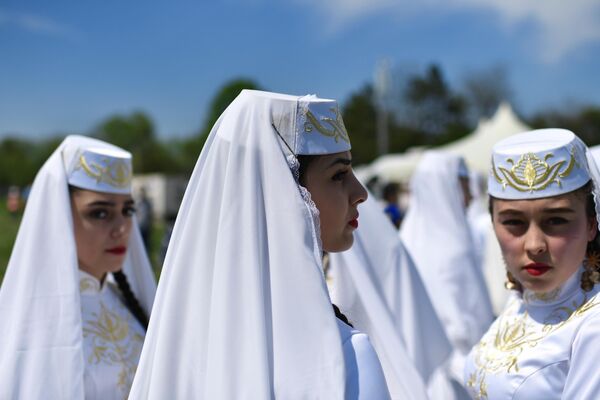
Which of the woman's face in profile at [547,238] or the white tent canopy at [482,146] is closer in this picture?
the woman's face in profile at [547,238]

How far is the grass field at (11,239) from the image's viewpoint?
626 inches

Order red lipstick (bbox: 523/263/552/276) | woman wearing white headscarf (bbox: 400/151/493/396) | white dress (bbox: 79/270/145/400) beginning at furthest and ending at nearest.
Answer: woman wearing white headscarf (bbox: 400/151/493/396), white dress (bbox: 79/270/145/400), red lipstick (bbox: 523/263/552/276)

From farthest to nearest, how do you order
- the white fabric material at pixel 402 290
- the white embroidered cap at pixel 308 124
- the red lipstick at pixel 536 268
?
the white fabric material at pixel 402 290 → the red lipstick at pixel 536 268 → the white embroidered cap at pixel 308 124

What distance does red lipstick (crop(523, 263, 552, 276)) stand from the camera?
240 centimetres

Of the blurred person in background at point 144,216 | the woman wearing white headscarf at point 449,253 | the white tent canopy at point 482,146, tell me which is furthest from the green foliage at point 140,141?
the woman wearing white headscarf at point 449,253

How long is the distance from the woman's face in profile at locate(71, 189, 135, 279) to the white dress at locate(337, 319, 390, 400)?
1982mm

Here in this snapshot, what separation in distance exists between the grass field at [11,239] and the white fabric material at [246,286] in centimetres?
981

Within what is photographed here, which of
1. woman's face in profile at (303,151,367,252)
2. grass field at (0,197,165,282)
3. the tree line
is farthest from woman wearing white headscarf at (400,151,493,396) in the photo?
the tree line

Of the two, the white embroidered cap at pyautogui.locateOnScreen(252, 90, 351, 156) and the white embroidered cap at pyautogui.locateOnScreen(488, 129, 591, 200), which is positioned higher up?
the white embroidered cap at pyautogui.locateOnScreen(252, 90, 351, 156)

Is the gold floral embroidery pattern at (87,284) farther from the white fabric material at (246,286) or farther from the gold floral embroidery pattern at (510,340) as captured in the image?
the gold floral embroidery pattern at (510,340)

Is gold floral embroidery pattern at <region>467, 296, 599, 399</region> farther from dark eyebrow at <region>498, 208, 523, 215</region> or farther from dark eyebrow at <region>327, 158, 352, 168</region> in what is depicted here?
dark eyebrow at <region>327, 158, 352, 168</region>

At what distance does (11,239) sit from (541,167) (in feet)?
80.3

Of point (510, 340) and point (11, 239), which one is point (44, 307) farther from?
point (11, 239)

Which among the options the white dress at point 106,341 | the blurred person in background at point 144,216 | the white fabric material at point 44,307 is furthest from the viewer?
the blurred person in background at point 144,216
